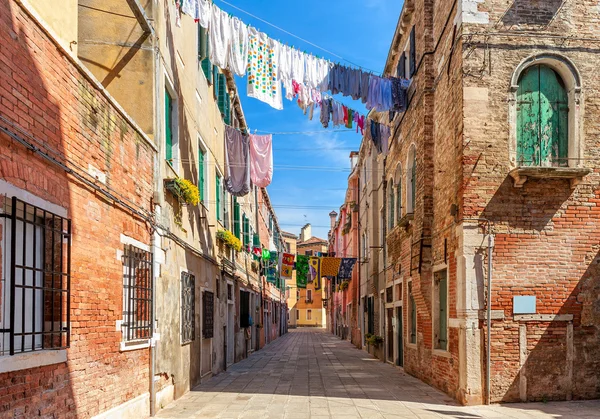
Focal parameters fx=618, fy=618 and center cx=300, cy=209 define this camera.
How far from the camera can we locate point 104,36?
31.7 ft

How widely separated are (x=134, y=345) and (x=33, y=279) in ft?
10.9

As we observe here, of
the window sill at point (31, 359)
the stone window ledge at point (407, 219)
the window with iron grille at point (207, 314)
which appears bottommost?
the window with iron grille at point (207, 314)

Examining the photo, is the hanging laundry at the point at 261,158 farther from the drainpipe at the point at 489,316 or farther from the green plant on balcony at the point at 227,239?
the drainpipe at the point at 489,316

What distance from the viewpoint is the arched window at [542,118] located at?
1058 cm

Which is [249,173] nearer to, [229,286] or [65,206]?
[229,286]

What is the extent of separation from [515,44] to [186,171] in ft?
21.2

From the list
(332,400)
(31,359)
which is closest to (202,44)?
(332,400)

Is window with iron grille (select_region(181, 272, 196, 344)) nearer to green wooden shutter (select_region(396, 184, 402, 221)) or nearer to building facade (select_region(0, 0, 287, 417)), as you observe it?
building facade (select_region(0, 0, 287, 417))

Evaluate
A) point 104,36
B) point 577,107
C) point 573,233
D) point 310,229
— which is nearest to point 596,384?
point 573,233

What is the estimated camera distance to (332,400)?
10820 mm

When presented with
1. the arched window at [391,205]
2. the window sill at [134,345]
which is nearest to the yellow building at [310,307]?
the arched window at [391,205]

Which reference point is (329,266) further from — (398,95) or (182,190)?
(182,190)

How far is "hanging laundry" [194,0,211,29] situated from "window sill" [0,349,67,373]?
241 inches

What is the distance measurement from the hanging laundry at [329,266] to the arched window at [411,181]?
402 inches
